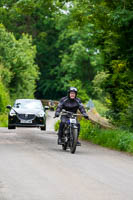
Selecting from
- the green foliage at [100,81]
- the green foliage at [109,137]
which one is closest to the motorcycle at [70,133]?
the green foliage at [109,137]

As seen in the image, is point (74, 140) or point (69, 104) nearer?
point (74, 140)

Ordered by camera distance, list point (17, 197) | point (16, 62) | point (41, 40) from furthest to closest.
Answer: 1. point (41, 40)
2. point (16, 62)
3. point (17, 197)

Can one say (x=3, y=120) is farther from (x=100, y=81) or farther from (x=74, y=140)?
(x=74, y=140)

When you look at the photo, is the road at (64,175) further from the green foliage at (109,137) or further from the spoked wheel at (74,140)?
the green foliage at (109,137)

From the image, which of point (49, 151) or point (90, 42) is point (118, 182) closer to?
point (49, 151)

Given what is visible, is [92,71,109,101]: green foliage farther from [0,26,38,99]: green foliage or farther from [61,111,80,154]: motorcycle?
[61,111,80,154]: motorcycle

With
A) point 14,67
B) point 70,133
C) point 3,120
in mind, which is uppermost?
point 14,67

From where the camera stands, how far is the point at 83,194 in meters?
9.38

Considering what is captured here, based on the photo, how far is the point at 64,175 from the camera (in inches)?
455

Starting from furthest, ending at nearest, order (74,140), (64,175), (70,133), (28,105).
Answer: (28,105), (70,133), (74,140), (64,175)

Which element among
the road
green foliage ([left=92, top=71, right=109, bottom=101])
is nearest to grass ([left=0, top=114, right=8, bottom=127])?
green foliage ([left=92, top=71, right=109, bottom=101])

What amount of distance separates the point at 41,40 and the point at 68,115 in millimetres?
75242

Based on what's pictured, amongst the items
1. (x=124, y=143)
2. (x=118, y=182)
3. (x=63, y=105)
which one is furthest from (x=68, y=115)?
(x=118, y=182)

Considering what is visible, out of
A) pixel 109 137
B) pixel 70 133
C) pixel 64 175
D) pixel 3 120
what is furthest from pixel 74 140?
pixel 3 120
